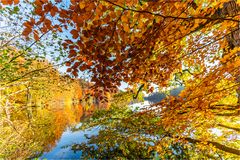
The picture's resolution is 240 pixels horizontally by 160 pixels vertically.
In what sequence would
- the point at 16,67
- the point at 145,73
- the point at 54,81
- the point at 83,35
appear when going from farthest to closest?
1. the point at 54,81
2. the point at 16,67
3. the point at 145,73
4. the point at 83,35

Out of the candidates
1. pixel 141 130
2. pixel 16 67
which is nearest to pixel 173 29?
pixel 141 130

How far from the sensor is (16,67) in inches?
231

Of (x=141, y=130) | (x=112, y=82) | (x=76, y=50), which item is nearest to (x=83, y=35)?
(x=76, y=50)

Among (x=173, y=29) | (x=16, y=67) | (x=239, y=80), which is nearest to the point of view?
(x=173, y=29)

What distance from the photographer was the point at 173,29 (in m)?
2.77

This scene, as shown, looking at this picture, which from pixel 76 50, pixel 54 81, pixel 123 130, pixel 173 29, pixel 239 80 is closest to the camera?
pixel 76 50

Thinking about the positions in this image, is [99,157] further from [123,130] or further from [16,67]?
[16,67]

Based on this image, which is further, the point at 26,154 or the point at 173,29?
the point at 26,154

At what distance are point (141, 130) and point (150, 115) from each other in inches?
52.2

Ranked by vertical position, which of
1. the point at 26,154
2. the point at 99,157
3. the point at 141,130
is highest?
the point at 141,130

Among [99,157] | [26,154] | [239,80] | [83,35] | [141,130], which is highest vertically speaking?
[83,35]

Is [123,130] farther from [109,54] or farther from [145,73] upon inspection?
[109,54]

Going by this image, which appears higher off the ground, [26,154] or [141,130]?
[141,130]

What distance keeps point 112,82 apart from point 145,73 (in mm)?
1191
